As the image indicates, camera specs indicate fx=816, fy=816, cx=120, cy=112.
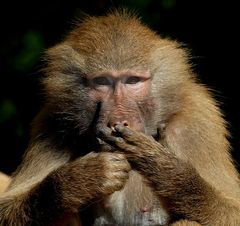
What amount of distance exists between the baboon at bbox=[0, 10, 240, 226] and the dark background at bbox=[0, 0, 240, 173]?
2.34 m

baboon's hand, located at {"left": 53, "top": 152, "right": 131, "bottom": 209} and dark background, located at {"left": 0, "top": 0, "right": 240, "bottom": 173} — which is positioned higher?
baboon's hand, located at {"left": 53, "top": 152, "right": 131, "bottom": 209}

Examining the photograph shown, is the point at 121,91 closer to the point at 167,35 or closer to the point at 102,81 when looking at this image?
the point at 102,81

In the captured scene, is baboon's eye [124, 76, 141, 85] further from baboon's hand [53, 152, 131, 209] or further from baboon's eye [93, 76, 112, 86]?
baboon's hand [53, 152, 131, 209]

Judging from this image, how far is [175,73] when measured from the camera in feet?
21.4

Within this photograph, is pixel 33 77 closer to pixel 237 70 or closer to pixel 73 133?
pixel 237 70

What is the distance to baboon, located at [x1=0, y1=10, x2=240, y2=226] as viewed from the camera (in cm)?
588

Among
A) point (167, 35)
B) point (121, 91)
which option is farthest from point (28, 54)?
point (121, 91)

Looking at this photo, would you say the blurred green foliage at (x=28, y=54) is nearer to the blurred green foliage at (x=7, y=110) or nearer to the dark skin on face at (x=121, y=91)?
the blurred green foliage at (x=7, y=110)

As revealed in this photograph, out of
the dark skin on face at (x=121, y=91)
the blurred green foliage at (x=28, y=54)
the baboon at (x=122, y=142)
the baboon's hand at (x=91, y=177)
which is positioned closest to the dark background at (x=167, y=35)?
the blurred green foliage at (x=28, y=54)

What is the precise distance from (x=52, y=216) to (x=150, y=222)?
2.59 ft

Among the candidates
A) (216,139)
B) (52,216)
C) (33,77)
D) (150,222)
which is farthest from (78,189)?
(33,77)

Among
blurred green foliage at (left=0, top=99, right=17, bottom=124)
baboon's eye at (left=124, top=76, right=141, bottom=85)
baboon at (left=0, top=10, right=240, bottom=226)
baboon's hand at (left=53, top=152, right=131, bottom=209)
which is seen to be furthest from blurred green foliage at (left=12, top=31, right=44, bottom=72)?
baboon's hand at (left=53, top=152, right=131, bottom=209)

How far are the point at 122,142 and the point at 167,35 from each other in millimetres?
3353

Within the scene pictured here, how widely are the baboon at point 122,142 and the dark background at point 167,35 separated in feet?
7.67
